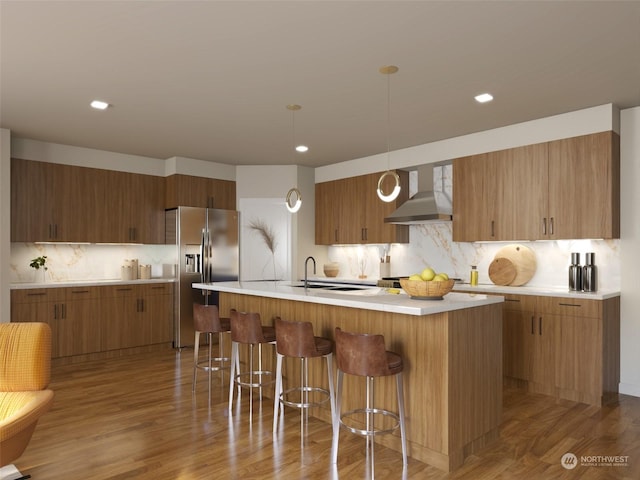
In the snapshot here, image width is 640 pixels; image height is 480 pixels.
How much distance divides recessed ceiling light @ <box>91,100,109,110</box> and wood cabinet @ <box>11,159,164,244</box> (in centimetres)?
190

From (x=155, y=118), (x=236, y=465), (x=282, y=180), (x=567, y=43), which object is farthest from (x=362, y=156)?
(x=236, y=465)

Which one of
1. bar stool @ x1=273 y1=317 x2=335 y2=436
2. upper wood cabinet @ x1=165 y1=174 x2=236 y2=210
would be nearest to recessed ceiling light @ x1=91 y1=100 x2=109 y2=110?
upper wood cabinet @ x1=165 y1=174 x2=236 y2=210

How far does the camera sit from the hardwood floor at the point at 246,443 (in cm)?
271

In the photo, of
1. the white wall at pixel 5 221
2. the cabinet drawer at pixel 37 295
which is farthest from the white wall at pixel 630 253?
the white wall at pixel 5 221

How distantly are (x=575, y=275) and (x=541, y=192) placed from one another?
2.83ft

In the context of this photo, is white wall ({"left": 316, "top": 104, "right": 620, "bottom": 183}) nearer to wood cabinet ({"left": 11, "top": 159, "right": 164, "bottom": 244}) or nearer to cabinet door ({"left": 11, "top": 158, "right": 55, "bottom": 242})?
wood cabinet ({"left": 11, "top": 159, "right": 164, "bottom": 244})

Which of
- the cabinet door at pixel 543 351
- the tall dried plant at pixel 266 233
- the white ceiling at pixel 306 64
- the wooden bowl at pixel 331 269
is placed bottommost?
the cabinet door at pixel 543 351

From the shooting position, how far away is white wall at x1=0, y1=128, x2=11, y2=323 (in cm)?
493

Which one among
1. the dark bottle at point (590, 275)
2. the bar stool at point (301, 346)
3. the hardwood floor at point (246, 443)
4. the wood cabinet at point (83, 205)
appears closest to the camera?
the hardwood floor at point (246, 443)

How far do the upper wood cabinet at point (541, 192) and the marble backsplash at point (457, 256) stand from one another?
356 millimetres

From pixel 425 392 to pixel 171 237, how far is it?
465 centimetres

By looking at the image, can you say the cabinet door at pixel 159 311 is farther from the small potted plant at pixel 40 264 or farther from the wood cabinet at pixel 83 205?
the small potted plant at pixel 40 264

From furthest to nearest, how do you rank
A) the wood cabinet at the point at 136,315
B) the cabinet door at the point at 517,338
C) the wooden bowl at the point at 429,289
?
the wood cabinet at the point at 136,315, the cabinet door at the point at 517,338, the wooden bowl at the point at 429,289

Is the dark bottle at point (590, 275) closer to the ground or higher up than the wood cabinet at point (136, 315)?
higher up
